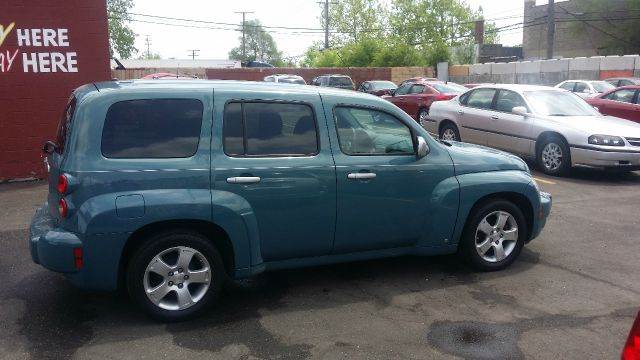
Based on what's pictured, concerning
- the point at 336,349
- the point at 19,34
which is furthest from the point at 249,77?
the point at 336,349

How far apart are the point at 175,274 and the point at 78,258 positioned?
66 centimetres

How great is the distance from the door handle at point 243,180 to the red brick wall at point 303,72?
33.5 m

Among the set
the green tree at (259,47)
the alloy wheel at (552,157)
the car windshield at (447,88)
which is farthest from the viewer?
the green tree at (259,47)

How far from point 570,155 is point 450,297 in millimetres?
6040

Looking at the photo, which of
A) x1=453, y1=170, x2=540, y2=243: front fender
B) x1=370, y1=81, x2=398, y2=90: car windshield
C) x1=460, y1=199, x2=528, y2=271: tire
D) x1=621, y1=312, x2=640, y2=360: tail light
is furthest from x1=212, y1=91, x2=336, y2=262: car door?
x1=370, y1=81, x2=398, y2=90: car windshield

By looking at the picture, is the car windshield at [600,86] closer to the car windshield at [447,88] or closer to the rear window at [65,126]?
the car windshield at [447,88]

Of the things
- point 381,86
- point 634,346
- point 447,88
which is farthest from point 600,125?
point 381,86

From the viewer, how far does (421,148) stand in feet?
16.0

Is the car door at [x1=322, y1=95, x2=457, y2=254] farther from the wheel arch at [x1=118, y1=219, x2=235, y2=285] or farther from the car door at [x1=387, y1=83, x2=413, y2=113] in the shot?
the car door at [x1=387, y1=83, x2=413, y2=113]

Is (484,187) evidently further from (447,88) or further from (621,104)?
(447,88)

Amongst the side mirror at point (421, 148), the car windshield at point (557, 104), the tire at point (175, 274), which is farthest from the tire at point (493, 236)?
the car windshield at point (557, 104)

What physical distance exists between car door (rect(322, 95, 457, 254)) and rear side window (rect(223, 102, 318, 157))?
8.2 inches

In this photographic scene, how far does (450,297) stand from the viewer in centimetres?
480

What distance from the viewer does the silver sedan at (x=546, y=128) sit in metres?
9.51
